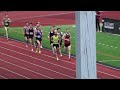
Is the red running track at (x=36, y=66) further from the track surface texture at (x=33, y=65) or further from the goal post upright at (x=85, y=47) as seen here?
the goal post upright at (x=85, y=47)

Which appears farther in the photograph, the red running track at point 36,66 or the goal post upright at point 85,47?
the red running track at point 36,66

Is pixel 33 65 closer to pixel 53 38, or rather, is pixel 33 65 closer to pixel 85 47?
pixel 53 38

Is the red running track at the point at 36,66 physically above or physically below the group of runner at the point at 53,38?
below

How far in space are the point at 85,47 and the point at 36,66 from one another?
9.57m

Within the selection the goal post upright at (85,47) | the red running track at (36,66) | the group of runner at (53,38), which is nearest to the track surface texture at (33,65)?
the red running track at (36,66)

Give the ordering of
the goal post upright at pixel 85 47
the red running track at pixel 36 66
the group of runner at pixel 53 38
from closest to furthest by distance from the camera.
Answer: the goal post upright at pixel 85 47
the red running track at pixel 36 66
the group of runner at pixel 53 38

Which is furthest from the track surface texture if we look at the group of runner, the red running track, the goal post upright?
the goal post upright

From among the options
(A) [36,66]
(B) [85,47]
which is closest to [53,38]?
(A) [36,66]

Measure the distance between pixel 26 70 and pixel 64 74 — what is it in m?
1.47

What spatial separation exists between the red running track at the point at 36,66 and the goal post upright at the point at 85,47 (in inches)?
307

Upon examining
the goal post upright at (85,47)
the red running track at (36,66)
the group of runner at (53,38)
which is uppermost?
the goal post upright at (85,47)

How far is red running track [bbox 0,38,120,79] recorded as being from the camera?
12.0 metres

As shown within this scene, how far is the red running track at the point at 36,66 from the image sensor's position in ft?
39.4
